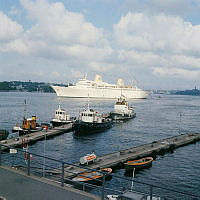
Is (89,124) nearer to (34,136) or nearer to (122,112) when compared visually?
(34,136)

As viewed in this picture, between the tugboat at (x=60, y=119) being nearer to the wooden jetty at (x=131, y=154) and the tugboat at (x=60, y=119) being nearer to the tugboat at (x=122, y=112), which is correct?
the tugboat at (x=122, y=112)

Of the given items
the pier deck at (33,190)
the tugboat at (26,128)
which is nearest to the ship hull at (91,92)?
the tugboat at (26,128)

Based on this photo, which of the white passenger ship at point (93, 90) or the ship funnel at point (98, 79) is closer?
the white passenger ship at point (93, 90)

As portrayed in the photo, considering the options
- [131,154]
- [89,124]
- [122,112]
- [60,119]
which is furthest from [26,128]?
[122,112]

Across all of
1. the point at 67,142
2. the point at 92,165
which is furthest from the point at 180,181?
the point at 67,142

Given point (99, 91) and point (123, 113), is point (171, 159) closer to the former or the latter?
point (123, 113)

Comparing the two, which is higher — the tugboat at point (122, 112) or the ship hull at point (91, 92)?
the ship hull at point (91, 92)

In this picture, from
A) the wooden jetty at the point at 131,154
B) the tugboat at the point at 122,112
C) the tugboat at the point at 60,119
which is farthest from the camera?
the tugboat at the point at 122,112

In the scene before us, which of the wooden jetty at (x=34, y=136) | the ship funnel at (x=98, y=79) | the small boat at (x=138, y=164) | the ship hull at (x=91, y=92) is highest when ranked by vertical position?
the ship funnel at (x=98, y=79)

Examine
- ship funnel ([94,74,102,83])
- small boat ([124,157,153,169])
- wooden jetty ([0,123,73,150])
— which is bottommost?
small boat ([124,157,153,169])

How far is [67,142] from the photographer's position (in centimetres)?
4150

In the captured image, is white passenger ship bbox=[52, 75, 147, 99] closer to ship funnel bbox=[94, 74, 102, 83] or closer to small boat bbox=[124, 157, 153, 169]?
ship funnel bbox=[94, 74, 102, 83]

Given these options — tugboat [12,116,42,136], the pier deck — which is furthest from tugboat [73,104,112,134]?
the pier deck

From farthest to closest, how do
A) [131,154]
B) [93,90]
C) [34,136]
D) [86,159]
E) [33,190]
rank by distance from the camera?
[93,90] < [34,136] < [131,154] < [86,159] < [33,190]
